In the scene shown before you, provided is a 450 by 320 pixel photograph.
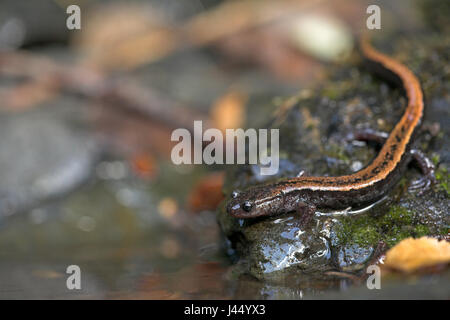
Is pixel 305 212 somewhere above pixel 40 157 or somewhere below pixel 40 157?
below

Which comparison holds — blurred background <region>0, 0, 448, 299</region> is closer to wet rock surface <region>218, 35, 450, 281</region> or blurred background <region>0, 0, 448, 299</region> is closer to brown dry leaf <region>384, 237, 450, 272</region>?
wet rock surface <region>218, 35, 450, 281</region>

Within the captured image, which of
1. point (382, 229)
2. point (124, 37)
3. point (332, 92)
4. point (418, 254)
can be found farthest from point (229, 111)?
point (418, 254)

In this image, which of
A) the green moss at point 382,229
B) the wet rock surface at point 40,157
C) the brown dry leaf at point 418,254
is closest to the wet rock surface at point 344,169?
the green moss at point 382,229

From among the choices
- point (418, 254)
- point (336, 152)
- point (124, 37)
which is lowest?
point (418, 254)

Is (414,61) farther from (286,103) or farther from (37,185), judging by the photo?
(37,185)

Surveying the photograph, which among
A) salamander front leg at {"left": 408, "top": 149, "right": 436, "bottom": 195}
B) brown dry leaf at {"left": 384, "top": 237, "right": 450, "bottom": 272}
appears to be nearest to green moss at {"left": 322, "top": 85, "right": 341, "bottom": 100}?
salamander front leg at {"left": 408, "top": 149, "right": 436, "bottom": 195}

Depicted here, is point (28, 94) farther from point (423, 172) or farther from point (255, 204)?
point (423, 172)
